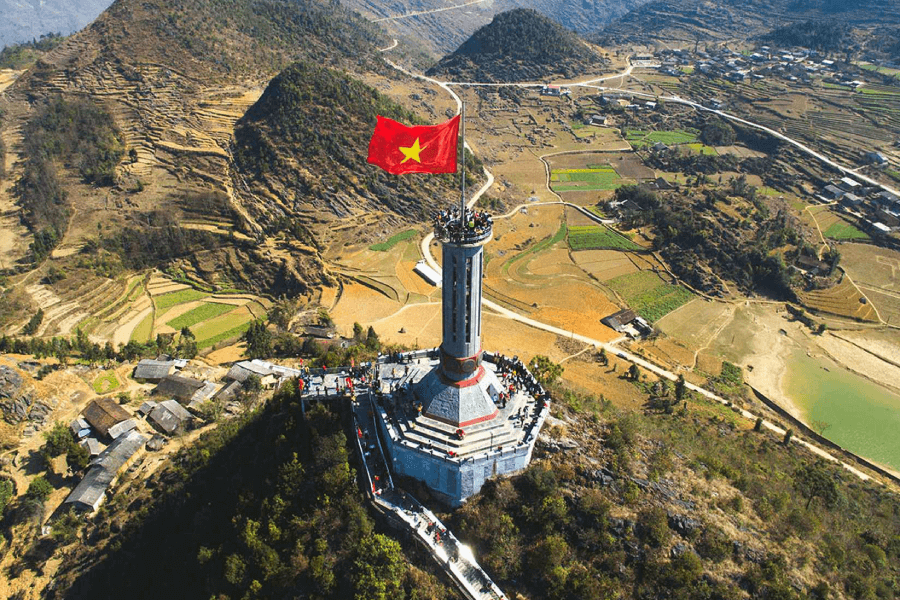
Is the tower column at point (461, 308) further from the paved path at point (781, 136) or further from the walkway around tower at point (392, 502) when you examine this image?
the paved path at point (781, 136)

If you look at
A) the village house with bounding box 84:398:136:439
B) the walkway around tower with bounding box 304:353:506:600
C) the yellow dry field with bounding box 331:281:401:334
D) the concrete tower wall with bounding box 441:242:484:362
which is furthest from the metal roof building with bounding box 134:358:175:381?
the concrete tower wall with bounding box 441:242:484:362

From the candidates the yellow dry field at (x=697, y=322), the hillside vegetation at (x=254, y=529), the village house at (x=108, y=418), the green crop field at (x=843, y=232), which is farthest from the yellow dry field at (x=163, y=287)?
the green crop field at (x=843, y=232)

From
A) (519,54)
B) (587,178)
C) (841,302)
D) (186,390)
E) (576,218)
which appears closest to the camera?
(186,390)

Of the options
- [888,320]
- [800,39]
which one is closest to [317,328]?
[888,320]

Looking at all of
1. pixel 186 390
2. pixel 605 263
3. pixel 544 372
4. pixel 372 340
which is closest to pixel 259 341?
pixel 186 390

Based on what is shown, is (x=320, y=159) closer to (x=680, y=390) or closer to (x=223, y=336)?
(x=223, y=336)

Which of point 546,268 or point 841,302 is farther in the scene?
point 546,268

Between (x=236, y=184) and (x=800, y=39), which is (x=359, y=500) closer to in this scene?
(x=236, y=184)

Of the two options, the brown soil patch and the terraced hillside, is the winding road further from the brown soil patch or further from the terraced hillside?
the terraced hillside
